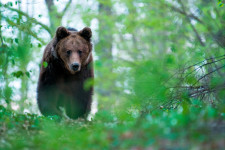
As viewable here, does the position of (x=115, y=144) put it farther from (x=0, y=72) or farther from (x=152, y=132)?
(x=0, y=72)

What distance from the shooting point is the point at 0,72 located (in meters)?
5.77

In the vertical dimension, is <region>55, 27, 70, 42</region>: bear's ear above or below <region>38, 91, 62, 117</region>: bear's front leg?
above

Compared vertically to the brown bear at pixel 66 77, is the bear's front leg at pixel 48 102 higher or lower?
lower

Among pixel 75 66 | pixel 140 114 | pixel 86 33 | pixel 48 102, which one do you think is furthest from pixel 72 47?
pixel 140 114

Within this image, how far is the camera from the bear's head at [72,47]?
24.9 feet

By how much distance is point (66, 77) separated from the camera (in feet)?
25.2

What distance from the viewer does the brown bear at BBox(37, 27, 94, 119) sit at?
747cm

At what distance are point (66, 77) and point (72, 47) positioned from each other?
0.73 metres

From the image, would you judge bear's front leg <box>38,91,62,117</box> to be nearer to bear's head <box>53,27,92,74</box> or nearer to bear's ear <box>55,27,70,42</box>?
bear's head <box>53,27,92,74</box>

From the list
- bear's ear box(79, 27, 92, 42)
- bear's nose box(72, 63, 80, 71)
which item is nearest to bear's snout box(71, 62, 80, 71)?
bear's nose box(72, 63, 80, 71)

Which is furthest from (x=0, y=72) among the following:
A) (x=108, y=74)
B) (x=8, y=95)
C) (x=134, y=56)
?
(x=134, y=56)

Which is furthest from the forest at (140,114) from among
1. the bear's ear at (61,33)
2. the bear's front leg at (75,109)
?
the bear's front leg at (75,109)

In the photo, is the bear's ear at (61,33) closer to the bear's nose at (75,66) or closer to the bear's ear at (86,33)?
the bear's ear at (86,33)

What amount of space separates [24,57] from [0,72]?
0.74m
